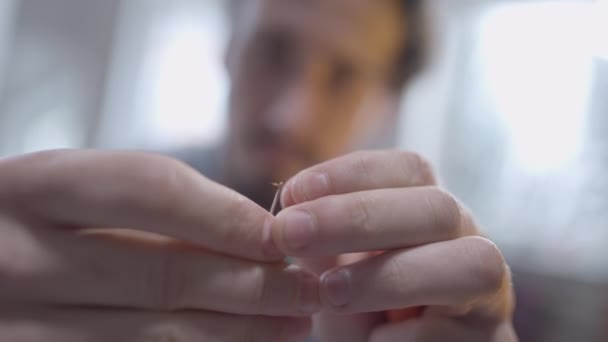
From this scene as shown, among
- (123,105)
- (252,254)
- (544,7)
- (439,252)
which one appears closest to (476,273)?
(439,252)

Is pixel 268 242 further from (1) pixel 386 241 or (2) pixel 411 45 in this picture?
(2) pixel 411 45

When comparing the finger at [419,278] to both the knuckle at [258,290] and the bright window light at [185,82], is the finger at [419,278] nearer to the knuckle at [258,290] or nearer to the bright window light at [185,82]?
the knuckle at [258,290]

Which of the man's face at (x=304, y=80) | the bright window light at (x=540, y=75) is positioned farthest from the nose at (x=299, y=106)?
the bright window light at (x=540, y=75)

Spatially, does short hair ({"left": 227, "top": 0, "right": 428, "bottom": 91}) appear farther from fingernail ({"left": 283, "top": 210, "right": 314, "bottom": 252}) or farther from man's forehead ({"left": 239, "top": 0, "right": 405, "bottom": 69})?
fingernail ({"left": 283, "top": 210, "right": 314, "bottom": 252})

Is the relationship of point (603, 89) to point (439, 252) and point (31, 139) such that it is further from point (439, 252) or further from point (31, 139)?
point (31, 139)

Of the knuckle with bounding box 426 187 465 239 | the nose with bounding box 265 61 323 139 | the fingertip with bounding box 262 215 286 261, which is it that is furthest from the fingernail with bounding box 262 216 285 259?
the nose with bounding box 265 61 323 139

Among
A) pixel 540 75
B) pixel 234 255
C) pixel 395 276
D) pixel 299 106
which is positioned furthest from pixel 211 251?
pixel 540 75
